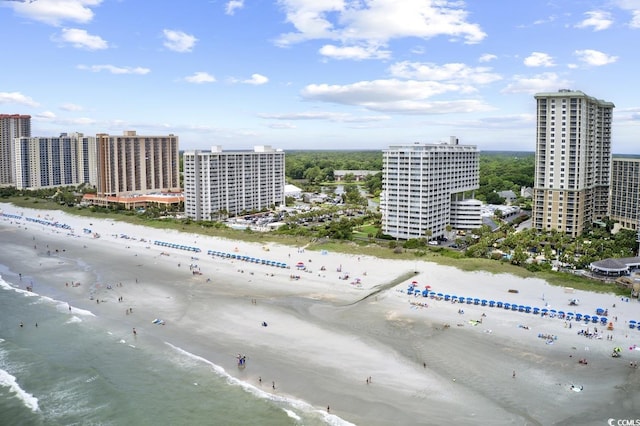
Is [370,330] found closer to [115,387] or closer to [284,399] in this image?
[284,399]

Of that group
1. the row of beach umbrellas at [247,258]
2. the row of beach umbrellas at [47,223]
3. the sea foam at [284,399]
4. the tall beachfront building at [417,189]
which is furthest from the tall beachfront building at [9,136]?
the sea foam at [284,399]

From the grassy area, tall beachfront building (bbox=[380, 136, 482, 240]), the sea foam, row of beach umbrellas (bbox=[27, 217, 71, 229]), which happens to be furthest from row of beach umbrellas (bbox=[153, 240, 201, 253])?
the sea foam

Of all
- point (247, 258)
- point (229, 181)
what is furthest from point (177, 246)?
point (229, 181)

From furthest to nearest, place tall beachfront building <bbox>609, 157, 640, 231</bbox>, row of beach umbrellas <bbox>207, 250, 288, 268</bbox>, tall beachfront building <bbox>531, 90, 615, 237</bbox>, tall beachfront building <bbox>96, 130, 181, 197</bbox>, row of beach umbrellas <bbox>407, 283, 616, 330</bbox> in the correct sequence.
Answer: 1. tall beachfront building <bbox>96, 130, 181, 197</bbox>
2. tall beachfront building <bbox>609, 157, 640, 231</bbox>
3. tall beachfront building <bbox>531, 90, 615, 237</bbox>
4. row of beach umbrellas <bbox>207, 250, 288, 268</bbox>
5. row of beach umbrellas <bbox>407, 283, 616, 330</bbox>

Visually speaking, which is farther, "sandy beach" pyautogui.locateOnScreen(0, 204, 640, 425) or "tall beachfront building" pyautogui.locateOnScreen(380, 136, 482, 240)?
"tall beachfront building" pyautogui.locateOnScreen(380, 136, 482, 240)

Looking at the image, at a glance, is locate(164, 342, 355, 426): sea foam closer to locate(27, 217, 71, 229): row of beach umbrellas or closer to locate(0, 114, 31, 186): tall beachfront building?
locate(27, 217, 71, 229): row of beach umbrellas
